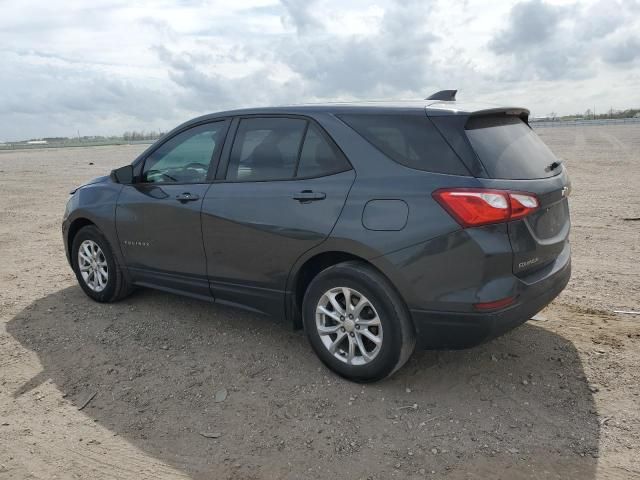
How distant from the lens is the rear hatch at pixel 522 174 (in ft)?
10.9

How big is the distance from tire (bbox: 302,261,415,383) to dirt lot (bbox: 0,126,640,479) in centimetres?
17

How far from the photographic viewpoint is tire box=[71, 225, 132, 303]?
533 cm

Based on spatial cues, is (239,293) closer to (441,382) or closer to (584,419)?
(441,382)

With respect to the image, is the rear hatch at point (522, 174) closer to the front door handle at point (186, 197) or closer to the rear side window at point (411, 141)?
the rear side window at point (411, 141)

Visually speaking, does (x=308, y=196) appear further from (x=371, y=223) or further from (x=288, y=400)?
(x=288, y=400)

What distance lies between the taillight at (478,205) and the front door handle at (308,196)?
2.62 ft

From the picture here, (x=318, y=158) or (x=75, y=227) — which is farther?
(x=75, y=227)

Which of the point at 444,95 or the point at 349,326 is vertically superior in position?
the point at 444,95

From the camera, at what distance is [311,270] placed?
4.00 meters

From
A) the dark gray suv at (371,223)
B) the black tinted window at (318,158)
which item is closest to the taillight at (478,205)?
the dark gray suv at (371,223)

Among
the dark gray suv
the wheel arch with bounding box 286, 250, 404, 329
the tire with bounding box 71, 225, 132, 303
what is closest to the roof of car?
the dark gray suv

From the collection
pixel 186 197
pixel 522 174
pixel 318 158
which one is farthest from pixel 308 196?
pixel 522 174

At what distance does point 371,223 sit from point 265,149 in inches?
45.2

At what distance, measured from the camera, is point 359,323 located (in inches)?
144
